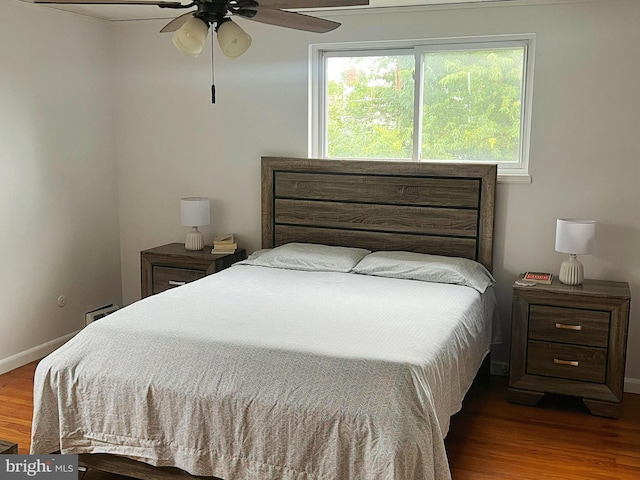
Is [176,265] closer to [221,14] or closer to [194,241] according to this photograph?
[194,241]

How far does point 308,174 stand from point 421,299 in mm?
1429

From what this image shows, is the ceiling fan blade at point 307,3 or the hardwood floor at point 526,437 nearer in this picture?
the ceiling fan blade at point 307,3

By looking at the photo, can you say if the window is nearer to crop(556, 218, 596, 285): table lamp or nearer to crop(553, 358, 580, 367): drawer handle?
crop(556, 218, 596, 285): table lamp

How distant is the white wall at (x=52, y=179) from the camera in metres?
4.27

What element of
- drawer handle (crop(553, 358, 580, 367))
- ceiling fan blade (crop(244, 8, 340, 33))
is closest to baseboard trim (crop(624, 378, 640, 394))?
drawer handle (crop(553, 358, 580, 367))

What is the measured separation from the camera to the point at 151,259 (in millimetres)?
4668

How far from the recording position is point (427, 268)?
156 inches

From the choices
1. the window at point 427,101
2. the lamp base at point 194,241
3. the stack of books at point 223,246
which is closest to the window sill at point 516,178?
the window at point 427,101

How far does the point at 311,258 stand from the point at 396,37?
1.46 m

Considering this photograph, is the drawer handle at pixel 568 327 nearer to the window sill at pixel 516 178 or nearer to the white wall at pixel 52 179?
the window sill at pixel 516 178

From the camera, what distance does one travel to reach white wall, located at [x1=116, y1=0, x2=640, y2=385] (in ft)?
12.9

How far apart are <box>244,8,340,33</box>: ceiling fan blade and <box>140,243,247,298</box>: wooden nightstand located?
1969mm

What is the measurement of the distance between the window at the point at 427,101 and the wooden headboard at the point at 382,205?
19cm

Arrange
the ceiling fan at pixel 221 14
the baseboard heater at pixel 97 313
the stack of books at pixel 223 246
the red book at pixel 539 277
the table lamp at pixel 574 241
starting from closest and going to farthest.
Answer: the ceiling fan at pixel 221 14 → the table lamp at pixel 574 241 → the red book at pixel 539 277 → the stack of books at pixel 223 246 → the baseboard heater at pixel 97 313
